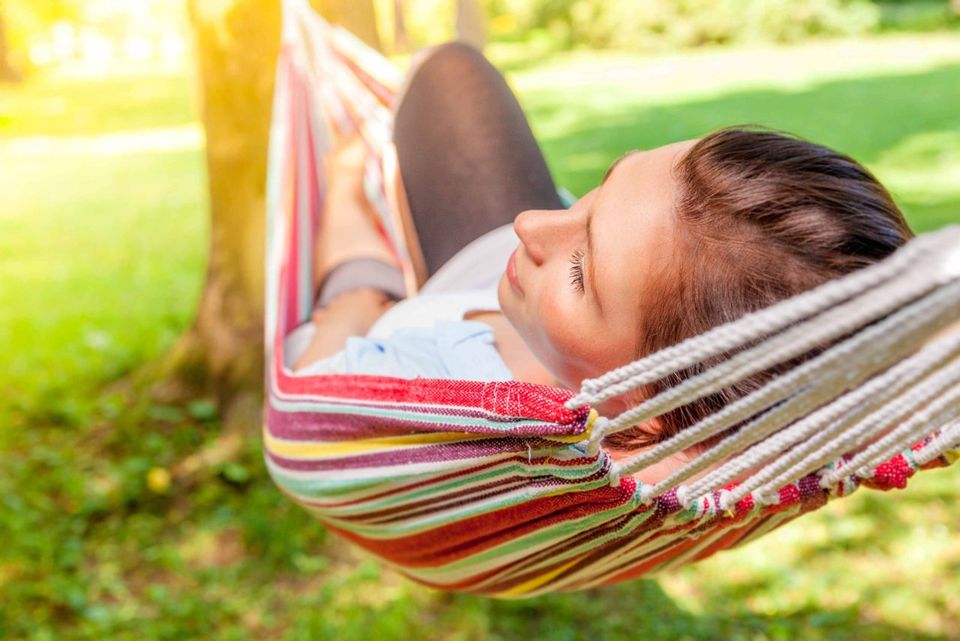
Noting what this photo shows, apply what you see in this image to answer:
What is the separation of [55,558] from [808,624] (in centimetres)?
191

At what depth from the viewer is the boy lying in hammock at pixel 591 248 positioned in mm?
956

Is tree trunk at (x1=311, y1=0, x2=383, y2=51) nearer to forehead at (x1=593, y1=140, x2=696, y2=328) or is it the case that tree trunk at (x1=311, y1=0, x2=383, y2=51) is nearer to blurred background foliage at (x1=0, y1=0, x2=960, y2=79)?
forehead at (x1=593, y1=140, x2=696, y2=328)

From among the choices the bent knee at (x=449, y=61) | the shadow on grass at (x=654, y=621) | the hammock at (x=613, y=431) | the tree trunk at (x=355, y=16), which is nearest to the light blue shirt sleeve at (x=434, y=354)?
the hammock at (x=613, y=431)

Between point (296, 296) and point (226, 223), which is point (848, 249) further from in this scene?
point (226, 223)

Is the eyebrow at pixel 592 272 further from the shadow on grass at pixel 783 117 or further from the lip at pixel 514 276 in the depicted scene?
the shadow on grass at pixel 783 117

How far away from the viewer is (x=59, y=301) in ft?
13.9

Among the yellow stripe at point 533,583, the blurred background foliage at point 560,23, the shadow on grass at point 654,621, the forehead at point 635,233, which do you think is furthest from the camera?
the blurred background foliage at point 560,23

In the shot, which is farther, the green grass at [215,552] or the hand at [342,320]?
the green grass at [215,552]

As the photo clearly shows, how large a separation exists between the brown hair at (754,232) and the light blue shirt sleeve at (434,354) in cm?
35

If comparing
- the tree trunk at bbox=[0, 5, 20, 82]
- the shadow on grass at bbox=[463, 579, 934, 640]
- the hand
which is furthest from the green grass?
the tree trunk at bbox=[0, 5, 20, 82]

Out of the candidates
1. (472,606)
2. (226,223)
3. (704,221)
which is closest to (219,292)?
(226,223)

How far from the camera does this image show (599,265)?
107cm

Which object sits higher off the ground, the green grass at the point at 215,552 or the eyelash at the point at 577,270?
the eyelash at the point at 577,270

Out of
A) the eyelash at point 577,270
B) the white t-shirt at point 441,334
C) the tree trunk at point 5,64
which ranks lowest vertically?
the tree trunk at point 5,64
